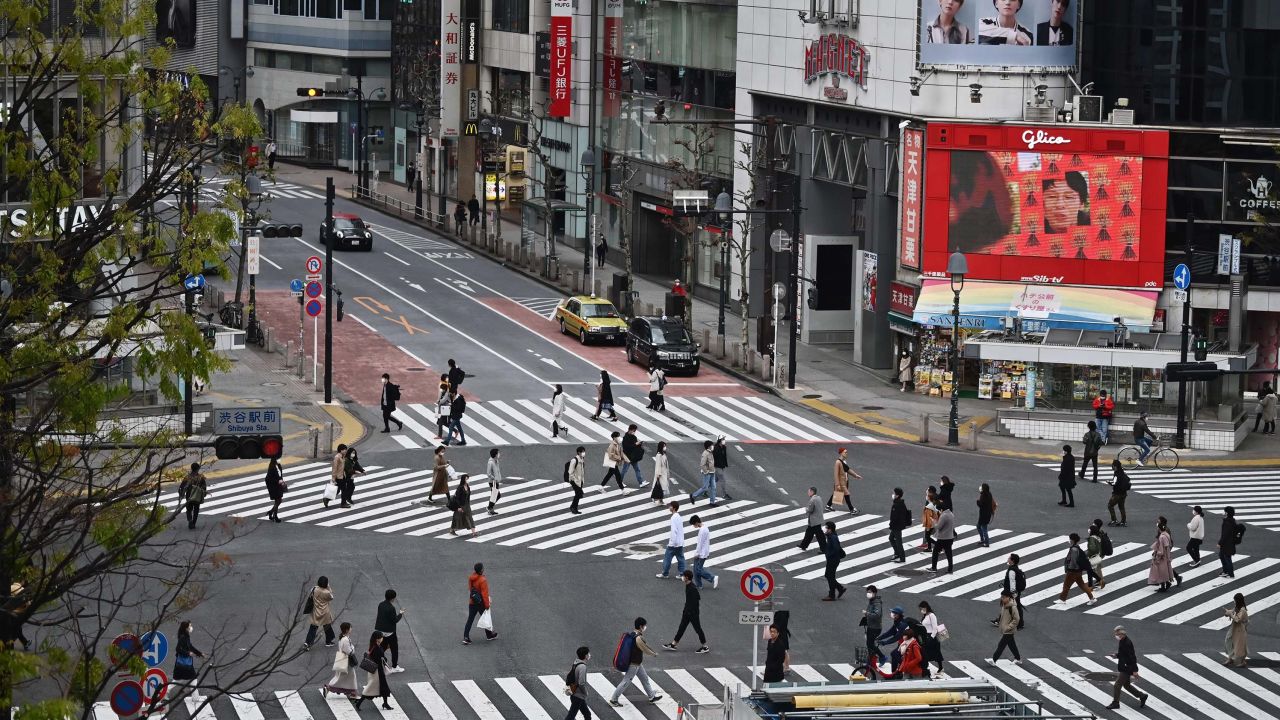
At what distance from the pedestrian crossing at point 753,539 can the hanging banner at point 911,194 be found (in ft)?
55.6

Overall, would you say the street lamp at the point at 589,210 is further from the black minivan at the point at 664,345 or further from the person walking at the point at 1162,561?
the person walking at the point at 1162,561

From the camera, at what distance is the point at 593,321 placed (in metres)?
66.3

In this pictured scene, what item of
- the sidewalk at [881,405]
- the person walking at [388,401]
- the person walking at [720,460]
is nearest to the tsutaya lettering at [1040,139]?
the sidewalk at [881,405]

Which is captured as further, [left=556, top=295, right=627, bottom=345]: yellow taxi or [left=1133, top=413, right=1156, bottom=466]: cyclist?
[left=556, top=295, right=627, bottom=345]: yellow taxi

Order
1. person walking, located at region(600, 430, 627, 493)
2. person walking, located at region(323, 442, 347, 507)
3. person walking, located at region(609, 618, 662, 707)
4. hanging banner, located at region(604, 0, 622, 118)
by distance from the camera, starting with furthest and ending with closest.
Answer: hanging banner, located at region(604, 0, 622, 118) < person walking, located at region(600, 430, 627, 493) < person walking, located at region(323, 442, 347, 507) < person walking, located at region(609, 618, 662, 707)

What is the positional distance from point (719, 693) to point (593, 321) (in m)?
35.8

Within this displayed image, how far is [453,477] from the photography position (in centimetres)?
4600

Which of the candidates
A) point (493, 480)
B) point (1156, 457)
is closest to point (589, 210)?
point (1156, 457)

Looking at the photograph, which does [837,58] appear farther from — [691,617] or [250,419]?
[691,617]

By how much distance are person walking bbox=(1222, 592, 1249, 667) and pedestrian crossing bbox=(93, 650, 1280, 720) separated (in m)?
0.19

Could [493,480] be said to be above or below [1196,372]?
below

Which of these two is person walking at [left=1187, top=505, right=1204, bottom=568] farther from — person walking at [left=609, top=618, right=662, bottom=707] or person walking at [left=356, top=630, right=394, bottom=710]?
person walking at [left=356, top=630, right=394, bottom=710]

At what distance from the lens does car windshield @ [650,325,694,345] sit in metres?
61.6

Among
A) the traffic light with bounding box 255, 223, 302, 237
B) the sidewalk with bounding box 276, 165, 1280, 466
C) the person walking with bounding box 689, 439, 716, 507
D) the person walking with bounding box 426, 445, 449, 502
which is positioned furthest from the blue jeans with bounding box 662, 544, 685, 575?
the traffic light with bounding box 255, 223, 302, 237
